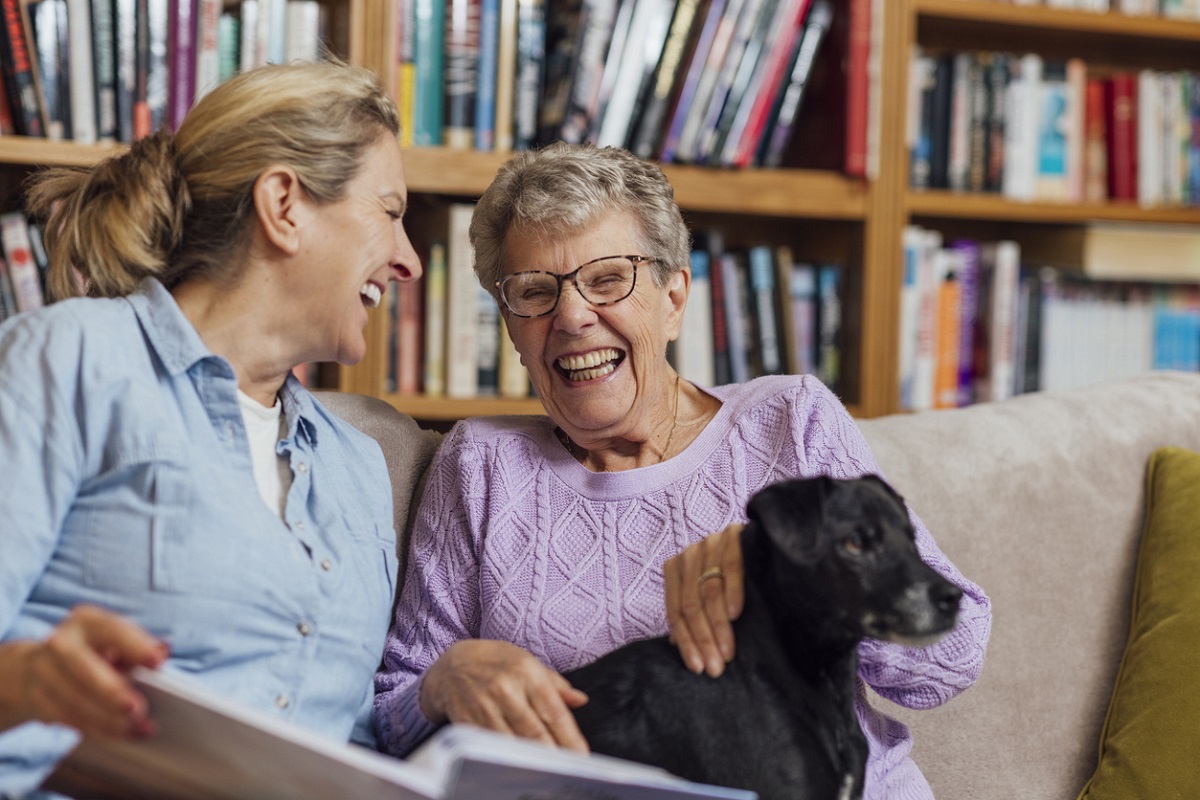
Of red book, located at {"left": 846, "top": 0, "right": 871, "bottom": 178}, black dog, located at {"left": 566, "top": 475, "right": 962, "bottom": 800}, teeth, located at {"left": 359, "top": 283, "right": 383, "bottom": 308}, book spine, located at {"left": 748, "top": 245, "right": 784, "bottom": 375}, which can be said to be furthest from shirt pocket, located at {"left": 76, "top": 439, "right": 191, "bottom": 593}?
red book, located at {"left": 846, "top": 0, "right": 871, "bottom": 178}

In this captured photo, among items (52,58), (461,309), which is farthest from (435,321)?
(52,58)

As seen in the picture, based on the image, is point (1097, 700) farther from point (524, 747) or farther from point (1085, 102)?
point (1085, 102)

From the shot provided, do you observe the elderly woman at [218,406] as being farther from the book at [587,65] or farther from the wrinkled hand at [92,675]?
the book at [587,65]

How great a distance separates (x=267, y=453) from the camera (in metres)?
1.24

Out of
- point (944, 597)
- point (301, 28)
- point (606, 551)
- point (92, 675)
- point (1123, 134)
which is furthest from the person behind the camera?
point (1123, 134)

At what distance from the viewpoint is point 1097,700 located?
1683mm

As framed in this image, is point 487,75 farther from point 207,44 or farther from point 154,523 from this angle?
point 154,523

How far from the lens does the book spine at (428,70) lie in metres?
2.12

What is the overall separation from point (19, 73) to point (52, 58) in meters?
0.06

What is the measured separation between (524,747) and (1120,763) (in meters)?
1.08

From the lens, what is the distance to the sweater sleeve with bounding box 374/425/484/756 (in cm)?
139

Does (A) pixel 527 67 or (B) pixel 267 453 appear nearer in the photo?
(B) pixel 267 453

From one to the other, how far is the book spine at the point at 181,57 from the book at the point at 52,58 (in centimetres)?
16

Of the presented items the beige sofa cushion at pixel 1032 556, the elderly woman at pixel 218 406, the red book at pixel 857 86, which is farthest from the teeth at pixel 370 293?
the red book at pixel 857 86
